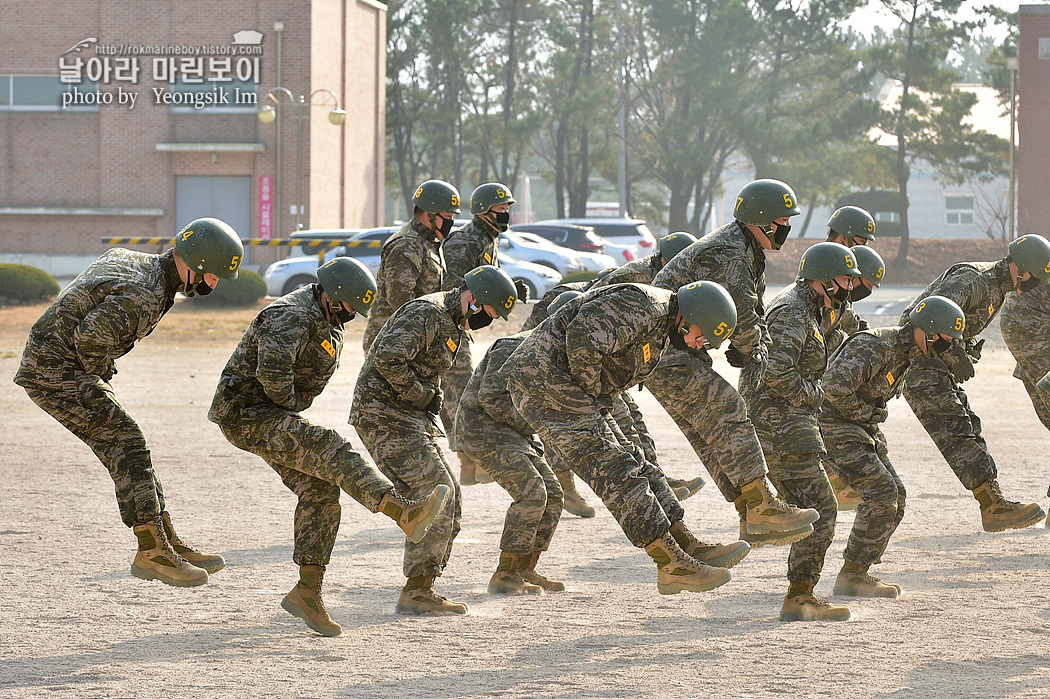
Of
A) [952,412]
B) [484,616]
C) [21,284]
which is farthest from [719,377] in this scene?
[21,284]

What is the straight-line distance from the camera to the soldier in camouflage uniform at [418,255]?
34.6 ft

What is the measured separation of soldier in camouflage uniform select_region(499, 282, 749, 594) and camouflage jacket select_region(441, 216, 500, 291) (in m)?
3.84

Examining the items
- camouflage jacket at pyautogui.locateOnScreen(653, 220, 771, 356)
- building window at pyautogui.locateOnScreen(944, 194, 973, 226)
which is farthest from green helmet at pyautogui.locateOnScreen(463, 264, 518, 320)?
building window at pyautogui.locateOnScreen(944, 194, 973, 226)

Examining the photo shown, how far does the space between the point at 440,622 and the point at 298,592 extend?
→ 0.76m

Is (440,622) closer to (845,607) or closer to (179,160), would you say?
(845,607)

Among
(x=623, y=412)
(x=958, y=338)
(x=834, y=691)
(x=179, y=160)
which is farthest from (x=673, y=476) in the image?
(x=179, y=160)

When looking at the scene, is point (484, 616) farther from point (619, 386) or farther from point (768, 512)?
point (768, 512)

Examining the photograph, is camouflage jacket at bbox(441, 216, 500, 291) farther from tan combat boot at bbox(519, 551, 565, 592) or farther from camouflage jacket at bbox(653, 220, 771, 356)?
tan combat boot at bbox(519, 551, 565, 592)

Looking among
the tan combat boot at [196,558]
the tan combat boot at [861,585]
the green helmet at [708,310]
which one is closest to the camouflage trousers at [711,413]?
the green helmet at [708,310]

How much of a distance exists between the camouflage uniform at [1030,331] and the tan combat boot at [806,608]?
3990 mm

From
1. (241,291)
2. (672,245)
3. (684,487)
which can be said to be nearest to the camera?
(672,245)

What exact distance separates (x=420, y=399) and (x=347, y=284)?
79cm

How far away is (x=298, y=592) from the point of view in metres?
7.06

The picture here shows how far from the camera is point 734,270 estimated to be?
8203 millimetres
